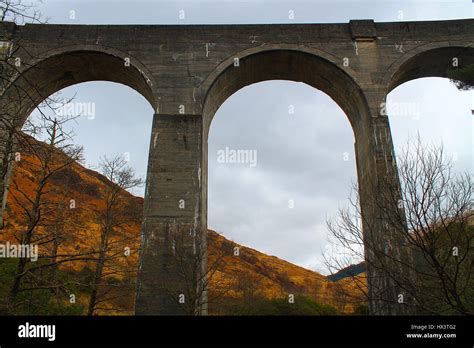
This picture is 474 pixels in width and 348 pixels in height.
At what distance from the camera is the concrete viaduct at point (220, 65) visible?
11.7 metres

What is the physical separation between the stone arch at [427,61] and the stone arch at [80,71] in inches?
293

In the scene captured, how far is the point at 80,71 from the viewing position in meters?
13.9

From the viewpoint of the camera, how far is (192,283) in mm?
9938

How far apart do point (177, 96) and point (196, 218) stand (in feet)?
12.7

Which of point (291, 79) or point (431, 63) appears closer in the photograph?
point (431, 63)

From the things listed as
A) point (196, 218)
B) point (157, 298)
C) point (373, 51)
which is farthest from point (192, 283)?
point (373, 51)

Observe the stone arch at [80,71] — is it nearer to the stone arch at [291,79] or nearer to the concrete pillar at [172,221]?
the concrete pillar at [172,221]

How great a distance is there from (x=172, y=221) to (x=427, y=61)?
9470 millimetres
